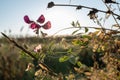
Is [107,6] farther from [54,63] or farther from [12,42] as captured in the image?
[54,63]

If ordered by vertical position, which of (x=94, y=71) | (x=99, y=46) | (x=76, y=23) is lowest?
(x=94, y=71)

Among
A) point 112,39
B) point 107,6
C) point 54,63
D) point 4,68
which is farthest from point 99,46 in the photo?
point 54,63

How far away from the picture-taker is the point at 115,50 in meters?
1.66

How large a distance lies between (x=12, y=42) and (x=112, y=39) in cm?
46

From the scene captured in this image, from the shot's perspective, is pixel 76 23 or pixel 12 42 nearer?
pixel 12 42

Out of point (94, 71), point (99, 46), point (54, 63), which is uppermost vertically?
point (99, 46)

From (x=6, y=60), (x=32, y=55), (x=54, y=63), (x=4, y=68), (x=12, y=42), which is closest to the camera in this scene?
(x=12, y=42)

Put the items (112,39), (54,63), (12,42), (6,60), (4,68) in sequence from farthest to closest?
(54,63)
(6,60)
(4,68)
(112,39)
(12,42)

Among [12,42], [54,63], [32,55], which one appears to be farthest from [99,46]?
[54,63]

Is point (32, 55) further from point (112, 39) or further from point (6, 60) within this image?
point (6, 60)

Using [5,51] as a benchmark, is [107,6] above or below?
above

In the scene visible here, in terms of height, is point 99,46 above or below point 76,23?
below

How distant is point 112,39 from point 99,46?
2.8 inches

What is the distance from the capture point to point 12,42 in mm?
1428
